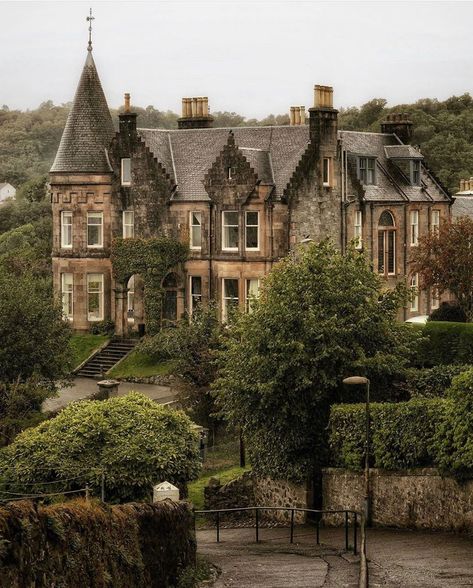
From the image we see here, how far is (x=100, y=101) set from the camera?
71812mm

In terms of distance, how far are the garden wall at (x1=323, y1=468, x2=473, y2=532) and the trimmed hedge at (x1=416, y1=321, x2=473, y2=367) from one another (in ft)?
28.7

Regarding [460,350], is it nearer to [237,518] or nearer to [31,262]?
[237,518]

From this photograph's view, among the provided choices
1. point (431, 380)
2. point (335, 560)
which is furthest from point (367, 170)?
point (335, 560)

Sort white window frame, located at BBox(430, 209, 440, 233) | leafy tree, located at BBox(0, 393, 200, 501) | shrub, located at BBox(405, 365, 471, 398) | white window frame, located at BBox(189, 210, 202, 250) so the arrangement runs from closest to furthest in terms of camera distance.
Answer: leafy tree, located at BBox(0, 393, 200, 501) → shrub, located at BBox(405, 365, 471, 398) → white window frame, located at BBox(189, 210, 202, 250) → white window frame, located at BBox(430, 209, 440, 233)

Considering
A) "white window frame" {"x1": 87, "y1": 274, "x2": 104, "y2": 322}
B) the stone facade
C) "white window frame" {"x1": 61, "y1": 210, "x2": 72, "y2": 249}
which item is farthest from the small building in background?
"white window frame" {"x1": 87, "y1": 274, "x2": 104, "y2": 322}

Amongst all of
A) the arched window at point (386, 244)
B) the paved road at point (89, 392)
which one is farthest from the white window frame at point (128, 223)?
the arched window at point (386, 244)

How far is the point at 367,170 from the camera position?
72375 millimetres

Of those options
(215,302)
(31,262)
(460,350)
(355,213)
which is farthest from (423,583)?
(31,262)

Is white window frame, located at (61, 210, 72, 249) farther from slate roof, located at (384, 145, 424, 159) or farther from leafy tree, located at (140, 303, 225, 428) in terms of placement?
slate roof, located at (384, 145, 424, 159)

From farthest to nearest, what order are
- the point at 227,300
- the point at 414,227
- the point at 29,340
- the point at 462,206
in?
the point at 462,206
the point at 414,227
the point at 227,300
the point at 29,340

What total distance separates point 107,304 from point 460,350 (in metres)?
23.8

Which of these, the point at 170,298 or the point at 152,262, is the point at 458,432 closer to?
the point at 152,262

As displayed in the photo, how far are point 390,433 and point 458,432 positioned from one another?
2.76 metres

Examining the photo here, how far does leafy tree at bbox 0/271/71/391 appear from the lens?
59.5 metres
